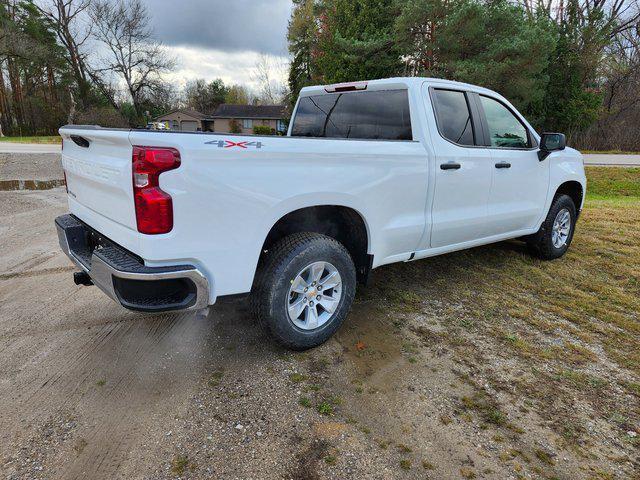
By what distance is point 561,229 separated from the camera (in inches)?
213

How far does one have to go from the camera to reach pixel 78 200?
328cm

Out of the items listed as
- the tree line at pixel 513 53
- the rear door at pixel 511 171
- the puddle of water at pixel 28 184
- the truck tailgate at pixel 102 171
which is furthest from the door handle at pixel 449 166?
the tree line at pixel 513 53

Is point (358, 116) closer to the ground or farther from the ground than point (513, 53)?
closer to the ground

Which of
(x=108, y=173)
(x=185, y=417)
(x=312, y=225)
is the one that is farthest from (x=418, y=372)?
(x=108, y=173)

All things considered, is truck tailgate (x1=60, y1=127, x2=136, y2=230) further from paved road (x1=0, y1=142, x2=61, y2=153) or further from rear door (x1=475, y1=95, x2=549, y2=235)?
paved road (x1=0, y1=142, x2=61, y2=153)

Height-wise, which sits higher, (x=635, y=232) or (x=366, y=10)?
(x=366, y=10)

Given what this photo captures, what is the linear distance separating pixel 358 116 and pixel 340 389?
8.10 ft

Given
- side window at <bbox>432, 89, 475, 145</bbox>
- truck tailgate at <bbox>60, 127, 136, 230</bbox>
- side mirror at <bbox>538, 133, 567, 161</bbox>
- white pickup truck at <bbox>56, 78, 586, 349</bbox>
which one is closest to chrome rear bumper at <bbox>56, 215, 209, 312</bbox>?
white pickup truck at <bbox>56, 78, 586, 349</bbox>

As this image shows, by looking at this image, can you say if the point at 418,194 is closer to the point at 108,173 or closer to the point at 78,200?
the point at 108,173

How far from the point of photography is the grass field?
91.1 inches

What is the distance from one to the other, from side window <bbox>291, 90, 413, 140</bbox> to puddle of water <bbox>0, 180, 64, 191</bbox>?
26.9ft

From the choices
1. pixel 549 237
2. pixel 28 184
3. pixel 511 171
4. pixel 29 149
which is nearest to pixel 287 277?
pixel 511 171

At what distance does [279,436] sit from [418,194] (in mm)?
2151

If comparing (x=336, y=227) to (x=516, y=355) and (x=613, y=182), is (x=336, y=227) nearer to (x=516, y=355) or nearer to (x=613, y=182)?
(x=516, y=355)
